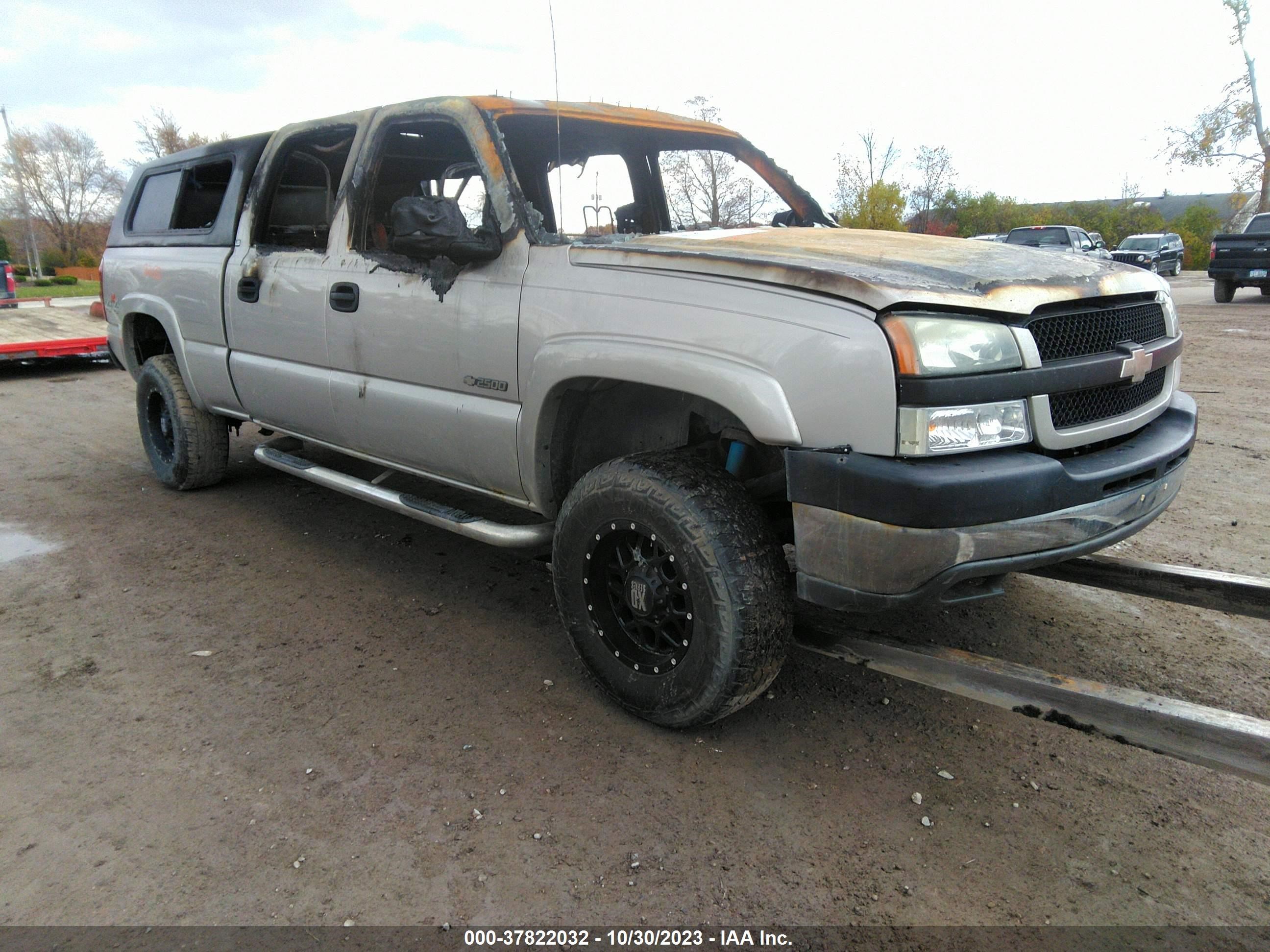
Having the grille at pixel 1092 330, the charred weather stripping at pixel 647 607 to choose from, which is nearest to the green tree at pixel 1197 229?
the charred weather stripping at pixel 647 607

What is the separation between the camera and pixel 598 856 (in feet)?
7.39

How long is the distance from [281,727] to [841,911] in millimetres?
1823

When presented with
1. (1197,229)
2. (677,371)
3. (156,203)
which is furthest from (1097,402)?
(1197,229)

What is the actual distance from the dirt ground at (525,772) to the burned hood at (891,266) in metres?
1.38

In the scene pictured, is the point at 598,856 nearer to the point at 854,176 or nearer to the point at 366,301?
the point at 366,301

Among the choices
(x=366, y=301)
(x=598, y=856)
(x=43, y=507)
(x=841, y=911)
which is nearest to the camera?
(x=841, y=911)

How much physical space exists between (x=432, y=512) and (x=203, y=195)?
2.84 metres

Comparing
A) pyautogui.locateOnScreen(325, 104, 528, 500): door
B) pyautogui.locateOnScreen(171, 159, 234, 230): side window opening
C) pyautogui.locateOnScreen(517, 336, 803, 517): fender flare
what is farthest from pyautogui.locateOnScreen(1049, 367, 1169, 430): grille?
pyautogui.locateOnScreen(171, 159, 234, 230): side window opening

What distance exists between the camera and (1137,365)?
252 centimetres

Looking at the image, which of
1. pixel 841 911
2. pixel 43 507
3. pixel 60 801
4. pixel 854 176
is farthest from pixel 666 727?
pixel 854 176

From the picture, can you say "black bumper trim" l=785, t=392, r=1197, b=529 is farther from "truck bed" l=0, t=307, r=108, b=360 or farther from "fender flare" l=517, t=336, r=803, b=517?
"truck bed" l=0, t=307, r=108, b=360

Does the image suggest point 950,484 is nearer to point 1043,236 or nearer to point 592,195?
point 592,195

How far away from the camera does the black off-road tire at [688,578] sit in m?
2.45

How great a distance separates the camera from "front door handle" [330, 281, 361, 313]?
3.58m
